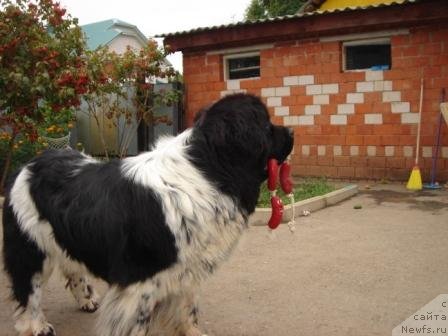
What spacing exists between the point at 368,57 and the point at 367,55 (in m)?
0.04

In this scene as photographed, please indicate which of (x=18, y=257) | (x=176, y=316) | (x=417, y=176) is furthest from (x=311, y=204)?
(x=18, y=257)

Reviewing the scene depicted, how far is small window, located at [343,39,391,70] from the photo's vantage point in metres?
9.13

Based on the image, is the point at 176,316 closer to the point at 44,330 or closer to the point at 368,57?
the point at 44,330

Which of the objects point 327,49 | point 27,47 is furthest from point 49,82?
point 327,49

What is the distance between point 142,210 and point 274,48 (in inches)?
313

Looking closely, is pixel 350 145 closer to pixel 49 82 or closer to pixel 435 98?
pixel 435 98

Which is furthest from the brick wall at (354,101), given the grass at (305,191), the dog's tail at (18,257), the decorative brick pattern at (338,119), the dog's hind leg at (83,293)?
the dog's tail at (18,257)

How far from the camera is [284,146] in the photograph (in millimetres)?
2766

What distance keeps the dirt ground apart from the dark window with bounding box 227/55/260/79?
4.79m

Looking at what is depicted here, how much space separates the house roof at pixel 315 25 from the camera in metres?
8.45

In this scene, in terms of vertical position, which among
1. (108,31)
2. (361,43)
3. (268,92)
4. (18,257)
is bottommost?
(18,257)

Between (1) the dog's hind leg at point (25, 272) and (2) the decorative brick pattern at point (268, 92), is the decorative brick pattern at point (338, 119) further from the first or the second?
(1) the dog's hind leg at point (25, 272)

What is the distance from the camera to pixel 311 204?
7051mm

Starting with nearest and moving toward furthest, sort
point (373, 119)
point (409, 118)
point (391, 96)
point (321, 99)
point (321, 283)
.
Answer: point (321, 283)
point (409, 118)
point (391, 96)
point (373, 119)
point (321, 99)
